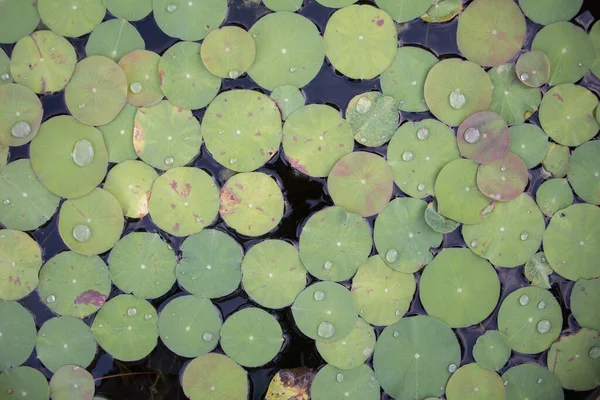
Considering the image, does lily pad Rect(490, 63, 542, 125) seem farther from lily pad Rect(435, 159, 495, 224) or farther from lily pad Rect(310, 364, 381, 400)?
lily pad Rect(310, 364, 381, 400)

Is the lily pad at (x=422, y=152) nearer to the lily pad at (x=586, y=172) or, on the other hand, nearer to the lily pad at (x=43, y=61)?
the lily pad at (x=586, y=172)

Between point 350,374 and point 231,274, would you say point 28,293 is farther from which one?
point 350,374

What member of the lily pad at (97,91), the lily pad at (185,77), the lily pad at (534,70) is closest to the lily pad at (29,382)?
the lily pad at (97,91)

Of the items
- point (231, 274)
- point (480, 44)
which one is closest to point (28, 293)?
point (231, 274)

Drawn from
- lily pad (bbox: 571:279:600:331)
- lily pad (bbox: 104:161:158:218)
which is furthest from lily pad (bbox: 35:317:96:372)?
lily pad (bbox: 571:279:600:331)

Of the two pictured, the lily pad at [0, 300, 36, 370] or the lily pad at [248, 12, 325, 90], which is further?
the lily pad at [0, 300, 36, 370]

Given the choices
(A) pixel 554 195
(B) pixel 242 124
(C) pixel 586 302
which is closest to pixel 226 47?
(B) pixel 242 124

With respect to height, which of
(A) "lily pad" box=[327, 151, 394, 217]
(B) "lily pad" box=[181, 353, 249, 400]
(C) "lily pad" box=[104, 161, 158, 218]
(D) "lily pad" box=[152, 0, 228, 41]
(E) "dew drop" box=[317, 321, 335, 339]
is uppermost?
(D) "lily pad" box=[152, 0, 228, 41]
